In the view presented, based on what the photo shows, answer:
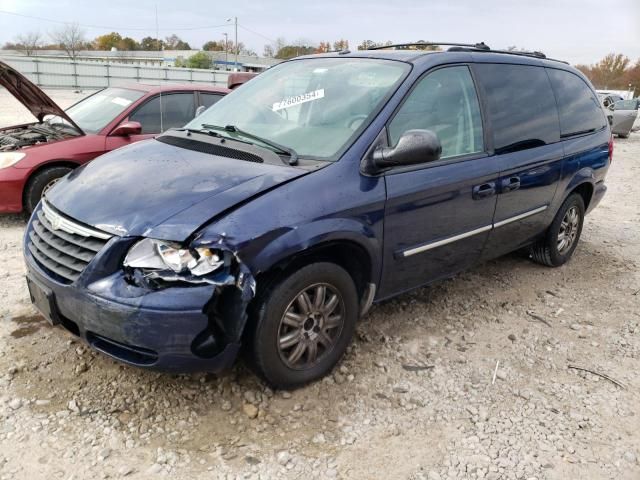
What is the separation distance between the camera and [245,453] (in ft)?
8.27

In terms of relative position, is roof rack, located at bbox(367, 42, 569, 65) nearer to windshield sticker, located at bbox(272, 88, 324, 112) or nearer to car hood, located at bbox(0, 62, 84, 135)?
windshield sticker, located at bbox(272, 88, 324, 112)

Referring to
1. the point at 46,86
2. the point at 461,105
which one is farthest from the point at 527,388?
the point at 46,86

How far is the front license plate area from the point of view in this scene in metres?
2.64

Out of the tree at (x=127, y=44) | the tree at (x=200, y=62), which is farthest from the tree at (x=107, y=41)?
the tree at (x=200, y=62)

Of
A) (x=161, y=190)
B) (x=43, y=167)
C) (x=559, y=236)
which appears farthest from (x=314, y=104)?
(x=43, y=167)

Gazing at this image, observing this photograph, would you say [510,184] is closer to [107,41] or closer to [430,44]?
[430,44]

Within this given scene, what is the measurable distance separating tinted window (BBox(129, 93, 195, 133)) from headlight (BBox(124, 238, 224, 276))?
4174 mm

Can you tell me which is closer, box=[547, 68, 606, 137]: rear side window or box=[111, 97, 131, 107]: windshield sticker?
box=[547, 68, 606, 137]: rear side window

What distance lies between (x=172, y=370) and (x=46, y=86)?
3933 cm

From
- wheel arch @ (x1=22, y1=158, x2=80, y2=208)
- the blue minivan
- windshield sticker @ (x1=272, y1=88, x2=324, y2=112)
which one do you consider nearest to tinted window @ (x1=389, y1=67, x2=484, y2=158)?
the blue minivan

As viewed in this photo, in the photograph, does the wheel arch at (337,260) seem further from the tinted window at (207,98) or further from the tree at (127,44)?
the tree at (127,44)

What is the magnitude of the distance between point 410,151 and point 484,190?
1.02m

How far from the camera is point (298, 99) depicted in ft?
11.5

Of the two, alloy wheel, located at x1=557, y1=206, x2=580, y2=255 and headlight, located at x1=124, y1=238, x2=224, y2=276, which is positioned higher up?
headlight, located at x1=124, y1=238, x2=224, y2=276
